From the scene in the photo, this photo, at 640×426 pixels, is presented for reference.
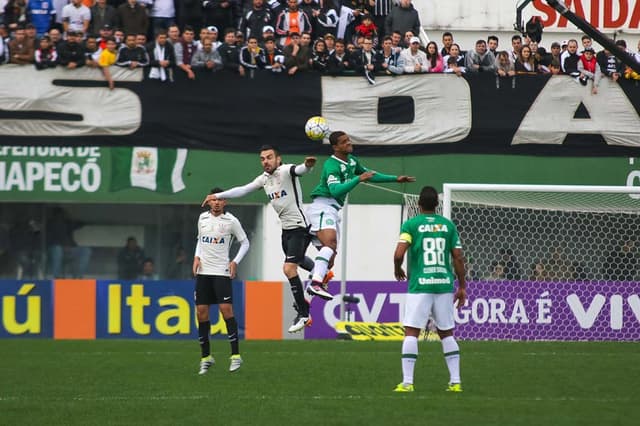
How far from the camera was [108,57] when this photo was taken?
23.6 metres

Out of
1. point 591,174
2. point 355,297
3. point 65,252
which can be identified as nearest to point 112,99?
point 65,252

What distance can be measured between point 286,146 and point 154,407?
13.5 metres

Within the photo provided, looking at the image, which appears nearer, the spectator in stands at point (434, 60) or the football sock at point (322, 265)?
the football sock at point (322, 265)

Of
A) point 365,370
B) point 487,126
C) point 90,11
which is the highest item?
point 90,11

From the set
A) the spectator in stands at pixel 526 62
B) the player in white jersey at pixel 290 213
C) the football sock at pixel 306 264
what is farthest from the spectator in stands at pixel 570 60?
the player in white jersey at pixel 290 213

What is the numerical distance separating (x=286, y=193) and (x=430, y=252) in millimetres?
3551

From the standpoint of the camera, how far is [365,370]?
1423cm

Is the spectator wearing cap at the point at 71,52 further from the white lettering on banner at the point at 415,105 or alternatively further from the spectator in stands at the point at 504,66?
the spectator in stands at the point at 504,66

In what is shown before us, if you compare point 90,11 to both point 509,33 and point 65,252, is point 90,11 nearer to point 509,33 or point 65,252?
point 65,252

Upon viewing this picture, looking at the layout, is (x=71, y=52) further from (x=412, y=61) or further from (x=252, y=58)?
(x=412, y=61)

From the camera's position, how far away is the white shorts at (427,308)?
37.5 feet

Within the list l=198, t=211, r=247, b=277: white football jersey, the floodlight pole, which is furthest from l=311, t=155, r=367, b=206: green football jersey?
the floodlight pole

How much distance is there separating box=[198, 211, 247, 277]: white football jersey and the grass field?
51.4 inches

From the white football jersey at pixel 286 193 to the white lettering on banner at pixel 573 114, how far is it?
11.0 metres
